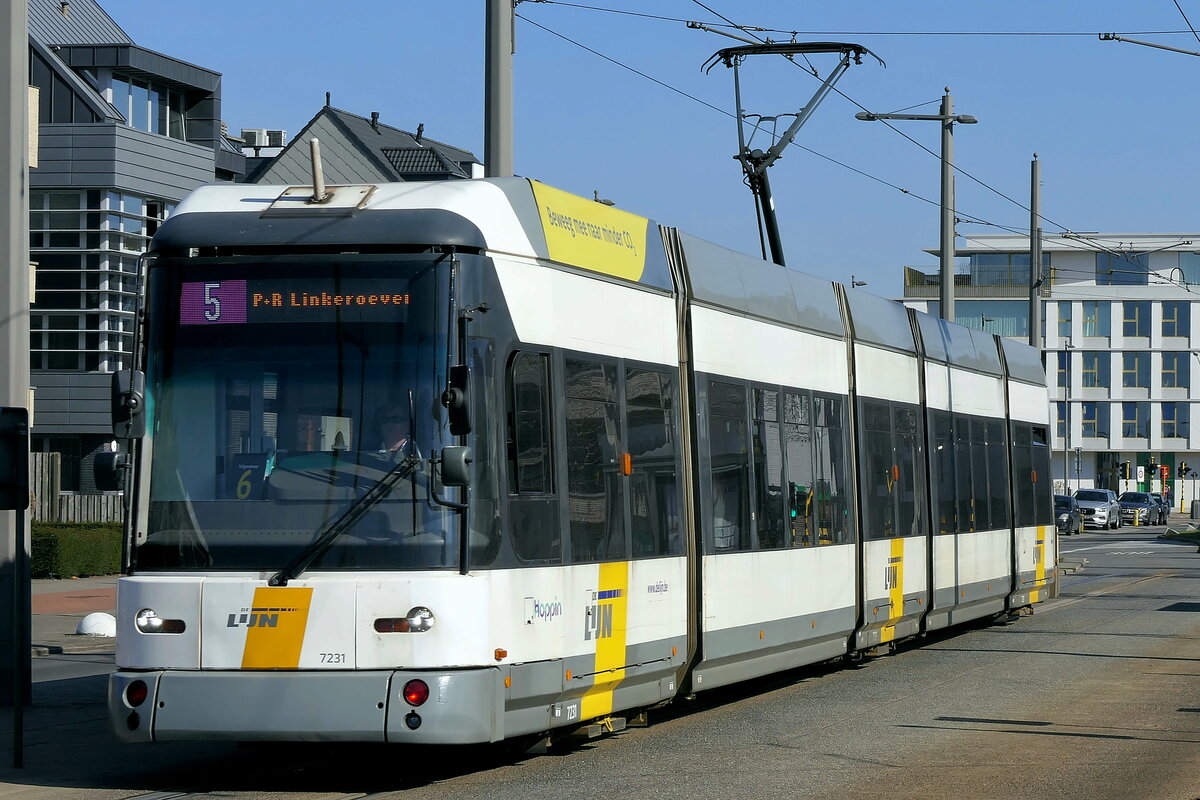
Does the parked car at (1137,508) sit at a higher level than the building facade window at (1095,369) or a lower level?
lower

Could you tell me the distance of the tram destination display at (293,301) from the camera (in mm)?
9547

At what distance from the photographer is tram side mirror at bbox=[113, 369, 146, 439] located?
Answer: 938 centimetres

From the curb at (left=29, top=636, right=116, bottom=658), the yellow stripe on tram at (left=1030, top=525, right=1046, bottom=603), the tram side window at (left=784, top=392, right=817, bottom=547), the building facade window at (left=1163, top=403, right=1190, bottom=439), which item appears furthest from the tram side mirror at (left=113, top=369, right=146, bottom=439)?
the building facade window at (left=1163, top=403, right=1190, bottom=439)

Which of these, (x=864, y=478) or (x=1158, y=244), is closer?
(x=864, y=478)

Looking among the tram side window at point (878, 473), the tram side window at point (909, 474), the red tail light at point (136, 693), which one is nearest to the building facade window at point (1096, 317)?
the tram side window at point (909, 474)

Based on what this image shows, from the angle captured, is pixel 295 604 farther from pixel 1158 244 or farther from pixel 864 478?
pixel 1158 244

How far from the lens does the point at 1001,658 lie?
1786cm

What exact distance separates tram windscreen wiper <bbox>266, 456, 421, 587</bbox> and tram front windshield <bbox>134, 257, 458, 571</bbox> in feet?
0.05

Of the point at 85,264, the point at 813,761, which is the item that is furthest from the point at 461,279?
the point at 85,264

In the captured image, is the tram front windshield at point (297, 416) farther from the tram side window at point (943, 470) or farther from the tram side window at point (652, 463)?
the tram side window at point (943, 470)

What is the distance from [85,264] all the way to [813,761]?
2786 cm

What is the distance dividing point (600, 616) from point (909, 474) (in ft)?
26.0

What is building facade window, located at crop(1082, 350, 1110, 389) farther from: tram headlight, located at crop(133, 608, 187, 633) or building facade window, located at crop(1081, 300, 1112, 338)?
tram headlight, located at crop(133, 608, 187, 633)

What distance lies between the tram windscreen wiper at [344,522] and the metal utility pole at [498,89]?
5747 millimetres
